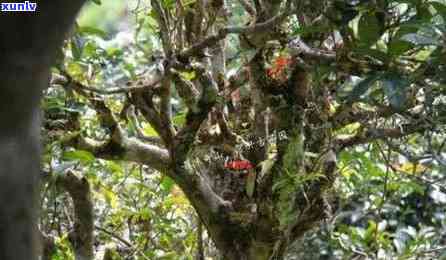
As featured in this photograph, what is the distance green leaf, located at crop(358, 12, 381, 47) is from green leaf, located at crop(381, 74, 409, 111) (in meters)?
0.06

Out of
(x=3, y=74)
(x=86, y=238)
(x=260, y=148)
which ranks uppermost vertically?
(x=260, y=148)

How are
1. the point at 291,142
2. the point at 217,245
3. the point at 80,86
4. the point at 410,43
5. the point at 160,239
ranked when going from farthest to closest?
Answer: the point at 160,239
the point at 217,245
the point at 291,142
the point at 80,86
the point at 410,43

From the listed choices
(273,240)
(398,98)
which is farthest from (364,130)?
(398,98)

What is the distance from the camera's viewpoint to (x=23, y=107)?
0.36m

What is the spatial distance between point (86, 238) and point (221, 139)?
1.07ft

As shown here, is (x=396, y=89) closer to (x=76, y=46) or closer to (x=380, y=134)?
(x=380, y=134)

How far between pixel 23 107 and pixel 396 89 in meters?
0.65

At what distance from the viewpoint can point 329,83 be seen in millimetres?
1278

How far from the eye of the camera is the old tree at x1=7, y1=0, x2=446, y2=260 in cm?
Answer: 104

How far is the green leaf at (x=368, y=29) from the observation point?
0.95m

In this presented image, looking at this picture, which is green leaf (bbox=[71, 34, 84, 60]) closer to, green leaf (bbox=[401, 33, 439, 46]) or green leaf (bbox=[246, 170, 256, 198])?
green leaf (bbox=[246, 170, 256, 198])

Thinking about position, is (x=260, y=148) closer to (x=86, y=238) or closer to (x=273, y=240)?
(x=273, y=240)

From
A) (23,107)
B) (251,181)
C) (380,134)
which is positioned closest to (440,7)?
(380,134)

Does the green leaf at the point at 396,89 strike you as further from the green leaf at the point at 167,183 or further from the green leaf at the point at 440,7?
the green leaf at the point at 167,183
